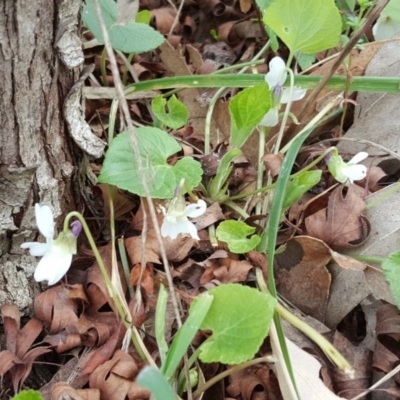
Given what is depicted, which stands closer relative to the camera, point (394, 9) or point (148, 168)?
point (148, 168)

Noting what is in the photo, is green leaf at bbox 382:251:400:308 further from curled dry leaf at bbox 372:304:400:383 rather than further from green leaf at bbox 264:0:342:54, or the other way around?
green leaf at bbox 264:0:342:54

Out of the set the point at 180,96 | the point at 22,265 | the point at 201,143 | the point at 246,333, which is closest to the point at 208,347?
the point at 246,333

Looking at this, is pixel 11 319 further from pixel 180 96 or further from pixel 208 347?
pixel 180 96

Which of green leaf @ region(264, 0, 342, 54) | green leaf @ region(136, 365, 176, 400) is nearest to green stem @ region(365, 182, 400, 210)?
green leaf @ region(264, 0, 342, 54)

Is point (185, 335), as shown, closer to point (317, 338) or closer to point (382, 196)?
point (317, 338)

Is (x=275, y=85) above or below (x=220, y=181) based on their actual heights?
above

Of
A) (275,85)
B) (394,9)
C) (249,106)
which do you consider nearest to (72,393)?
(249,106)
